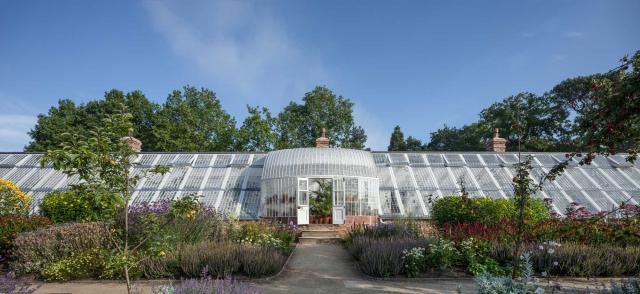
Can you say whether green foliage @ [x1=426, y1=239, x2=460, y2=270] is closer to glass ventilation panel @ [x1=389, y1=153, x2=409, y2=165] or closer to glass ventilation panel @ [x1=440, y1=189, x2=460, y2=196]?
glass ventilation panel @ [x1=440, y1=189, x2=460, y2=196]

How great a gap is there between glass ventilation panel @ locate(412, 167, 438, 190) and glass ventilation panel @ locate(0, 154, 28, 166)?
17.0 meters

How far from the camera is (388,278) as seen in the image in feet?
26.7

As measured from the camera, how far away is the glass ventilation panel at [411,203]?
1544 cm

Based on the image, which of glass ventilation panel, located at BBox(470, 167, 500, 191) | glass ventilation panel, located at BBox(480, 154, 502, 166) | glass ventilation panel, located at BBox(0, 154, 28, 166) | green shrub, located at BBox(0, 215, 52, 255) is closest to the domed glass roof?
glass ventilation panel, located at BBox(470, 167, 500, 191)

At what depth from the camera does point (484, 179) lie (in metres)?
17.2

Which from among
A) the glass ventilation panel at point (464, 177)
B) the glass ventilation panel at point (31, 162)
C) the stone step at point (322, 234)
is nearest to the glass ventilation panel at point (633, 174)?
the glass ventilation panel at point (464, 177)

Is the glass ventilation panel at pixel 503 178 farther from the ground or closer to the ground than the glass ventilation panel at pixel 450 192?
farther from the ground

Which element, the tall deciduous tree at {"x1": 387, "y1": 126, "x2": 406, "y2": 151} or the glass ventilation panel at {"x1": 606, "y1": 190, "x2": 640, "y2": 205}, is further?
the tall deciduous tree at {"x1": 387, "y1": 126, "x2": 406, "y2": 151}

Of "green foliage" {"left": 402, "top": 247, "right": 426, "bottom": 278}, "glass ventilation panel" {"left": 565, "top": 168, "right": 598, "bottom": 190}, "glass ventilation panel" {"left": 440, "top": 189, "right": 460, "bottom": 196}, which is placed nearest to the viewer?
"green foliage" {"left": 402, "top": 247, "right": 426, "bottom": 278}

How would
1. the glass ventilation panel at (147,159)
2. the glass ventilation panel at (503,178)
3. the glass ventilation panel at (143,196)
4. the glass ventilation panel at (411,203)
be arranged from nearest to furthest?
1. the glass ventilation panel at (411,203)
2. the glass ventilation panel at (143,196)
3. the glass ventilation panel at (503,178)
4. the glass ventilation panel at (147,159)

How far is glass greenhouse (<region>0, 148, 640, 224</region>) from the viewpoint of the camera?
15.6 metres

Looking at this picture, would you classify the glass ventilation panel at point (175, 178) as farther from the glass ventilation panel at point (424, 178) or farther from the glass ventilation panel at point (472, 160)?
the glass ventilation panel at point (472, 160)

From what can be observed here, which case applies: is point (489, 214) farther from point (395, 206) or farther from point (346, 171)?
point (346, 171)

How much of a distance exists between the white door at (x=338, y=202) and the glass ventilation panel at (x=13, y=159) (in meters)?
13.6
